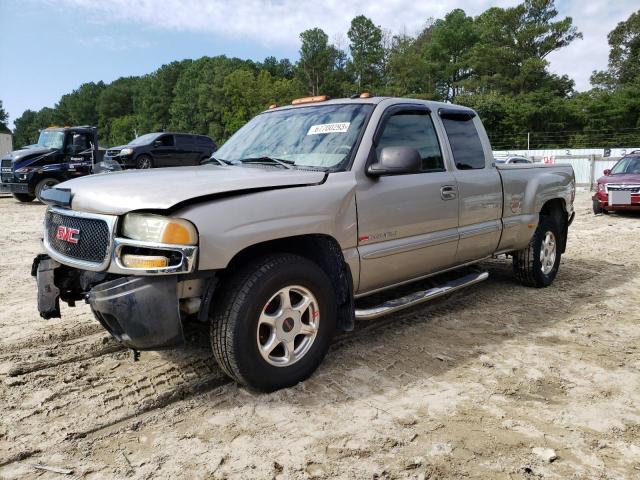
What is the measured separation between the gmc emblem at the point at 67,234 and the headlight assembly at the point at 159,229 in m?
0.43

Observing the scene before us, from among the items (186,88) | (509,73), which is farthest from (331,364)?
(186,88)

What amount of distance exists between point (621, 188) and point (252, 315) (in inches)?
479

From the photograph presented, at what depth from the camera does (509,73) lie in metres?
54.2

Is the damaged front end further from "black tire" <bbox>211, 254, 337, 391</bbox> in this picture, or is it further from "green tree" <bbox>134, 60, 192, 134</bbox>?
"green tree" <bbox>134, 60, 192, 134</bbox>

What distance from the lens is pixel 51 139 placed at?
15203mm

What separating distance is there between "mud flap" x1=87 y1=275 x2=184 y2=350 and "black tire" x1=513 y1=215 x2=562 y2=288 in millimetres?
4125

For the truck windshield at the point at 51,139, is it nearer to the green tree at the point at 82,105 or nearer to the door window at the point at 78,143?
the door window at the point at 78,143

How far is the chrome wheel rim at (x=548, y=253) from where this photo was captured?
5672mm

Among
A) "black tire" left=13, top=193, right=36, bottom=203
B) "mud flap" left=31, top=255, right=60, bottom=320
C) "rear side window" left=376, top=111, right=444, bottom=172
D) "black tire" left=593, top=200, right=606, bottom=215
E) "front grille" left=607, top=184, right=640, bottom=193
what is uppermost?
"rear side window" left=376, top=111, right=444, bottom=172

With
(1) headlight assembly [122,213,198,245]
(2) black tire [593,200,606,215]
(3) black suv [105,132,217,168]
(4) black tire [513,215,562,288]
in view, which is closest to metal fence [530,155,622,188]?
(2) black tire [593,200,606,215]

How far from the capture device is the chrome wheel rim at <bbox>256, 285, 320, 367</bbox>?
3.04 meters

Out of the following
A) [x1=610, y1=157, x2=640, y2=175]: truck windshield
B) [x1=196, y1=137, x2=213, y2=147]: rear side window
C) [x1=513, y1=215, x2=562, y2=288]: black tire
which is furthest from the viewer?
[x1=196, y1=137, x2=213, y2=147]: rear side window

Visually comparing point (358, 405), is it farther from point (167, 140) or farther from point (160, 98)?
point (160, 98)

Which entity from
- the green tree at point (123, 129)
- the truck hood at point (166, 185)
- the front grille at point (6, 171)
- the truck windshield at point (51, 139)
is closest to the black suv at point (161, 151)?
the truck windshield at point (51, 139)
